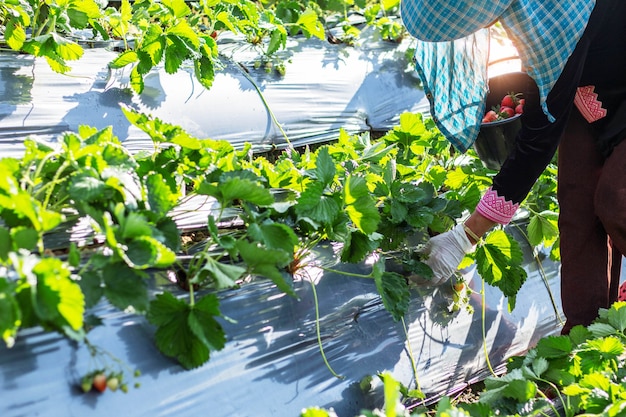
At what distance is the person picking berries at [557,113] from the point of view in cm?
180

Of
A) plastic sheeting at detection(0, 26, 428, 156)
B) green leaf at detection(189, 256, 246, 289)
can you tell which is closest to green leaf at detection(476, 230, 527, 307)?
green leaf at detection(189, 256, 246, 289)

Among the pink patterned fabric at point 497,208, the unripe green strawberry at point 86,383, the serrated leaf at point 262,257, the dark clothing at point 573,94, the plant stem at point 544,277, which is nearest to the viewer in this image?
the unripe green strawberry at point 86,383

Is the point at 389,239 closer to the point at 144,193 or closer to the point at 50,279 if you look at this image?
the point at 144,193

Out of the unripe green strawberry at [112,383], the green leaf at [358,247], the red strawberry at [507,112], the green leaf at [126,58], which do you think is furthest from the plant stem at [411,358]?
the green leaf at [126,58]

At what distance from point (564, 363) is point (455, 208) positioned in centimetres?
53

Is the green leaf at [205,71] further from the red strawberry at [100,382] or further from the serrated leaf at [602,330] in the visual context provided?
the serrated leaf at [602,330]

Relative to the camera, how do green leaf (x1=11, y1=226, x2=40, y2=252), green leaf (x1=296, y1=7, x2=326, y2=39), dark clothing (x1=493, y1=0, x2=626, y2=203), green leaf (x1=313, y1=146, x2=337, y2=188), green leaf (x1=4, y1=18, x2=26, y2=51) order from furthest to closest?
1. green leaf (x1=296, y1=7, x2=326, y2=39)
2. green leaf (x1=4, y1=18, x2=26, y2=51)
3. dark clothing (x1=493, y1=0, x2=626, y2=203)
4. green leaf (x1=313, y1=146, x2=337, y2=188)
5. green leaf (x1=11, y1=226, x2=40, y2=252)

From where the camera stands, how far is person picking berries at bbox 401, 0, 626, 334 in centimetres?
180

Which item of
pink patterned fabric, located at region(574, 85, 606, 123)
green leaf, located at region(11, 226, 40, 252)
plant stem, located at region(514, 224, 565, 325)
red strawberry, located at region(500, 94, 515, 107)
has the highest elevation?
pink patterned fabric, located at region(574, 85, 606, 123)

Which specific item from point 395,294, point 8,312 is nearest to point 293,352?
point 395,294

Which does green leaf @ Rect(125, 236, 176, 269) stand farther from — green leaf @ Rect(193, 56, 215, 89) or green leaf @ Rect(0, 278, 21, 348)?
green leaf @ Rect(193, 56, 215, 89)

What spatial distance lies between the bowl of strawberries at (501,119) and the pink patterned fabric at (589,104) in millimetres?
153

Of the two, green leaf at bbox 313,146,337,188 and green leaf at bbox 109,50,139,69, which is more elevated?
green leaf at bbox 313,146,337,188

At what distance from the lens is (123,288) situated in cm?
137
